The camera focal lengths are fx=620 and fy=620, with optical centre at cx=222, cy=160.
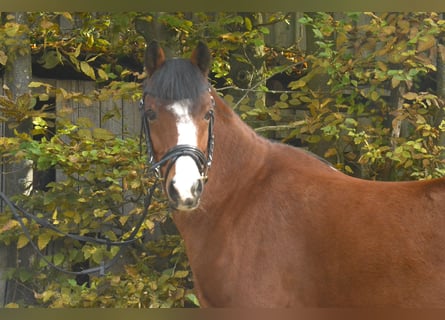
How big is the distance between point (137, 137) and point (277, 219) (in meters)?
2.38

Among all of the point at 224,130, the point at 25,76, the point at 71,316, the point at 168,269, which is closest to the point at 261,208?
the point at 224,130

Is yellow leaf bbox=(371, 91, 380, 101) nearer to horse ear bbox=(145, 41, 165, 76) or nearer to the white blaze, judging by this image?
horse ear bbox=(145, 41, 165, 76)

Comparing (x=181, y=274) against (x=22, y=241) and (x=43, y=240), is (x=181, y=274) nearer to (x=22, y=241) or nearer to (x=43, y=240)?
(x=43, y=240)

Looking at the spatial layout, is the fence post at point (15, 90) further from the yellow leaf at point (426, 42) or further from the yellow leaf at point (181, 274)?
the yellow leaf at point (426, 42)

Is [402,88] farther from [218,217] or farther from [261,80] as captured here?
[218,217]

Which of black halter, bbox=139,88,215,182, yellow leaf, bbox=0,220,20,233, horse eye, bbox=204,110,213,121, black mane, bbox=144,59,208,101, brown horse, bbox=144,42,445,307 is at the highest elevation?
black mane, bbox=144,59,208,101

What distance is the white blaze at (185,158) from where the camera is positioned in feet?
8.25

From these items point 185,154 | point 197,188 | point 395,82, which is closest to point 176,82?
point 185,154

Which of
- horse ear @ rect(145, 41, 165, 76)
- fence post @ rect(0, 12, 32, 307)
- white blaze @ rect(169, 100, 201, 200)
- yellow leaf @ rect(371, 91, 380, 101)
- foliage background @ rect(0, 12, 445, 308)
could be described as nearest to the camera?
white blaze @ rect(169, 100, 201, 200)

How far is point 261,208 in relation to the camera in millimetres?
2941

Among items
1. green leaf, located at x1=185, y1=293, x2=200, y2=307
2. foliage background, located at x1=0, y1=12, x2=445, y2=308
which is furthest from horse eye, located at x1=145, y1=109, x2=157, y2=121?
green leaf, located at x1=185, y1=293, x2=200, y2=307

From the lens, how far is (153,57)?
2932mm

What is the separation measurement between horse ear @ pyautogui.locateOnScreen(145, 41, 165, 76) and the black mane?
6 cm

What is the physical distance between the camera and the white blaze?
2516 mm
